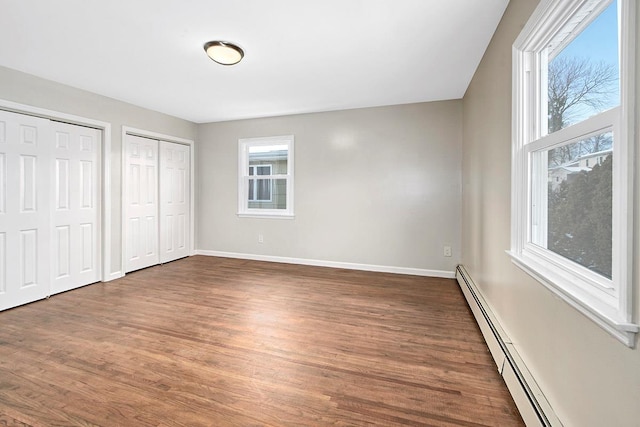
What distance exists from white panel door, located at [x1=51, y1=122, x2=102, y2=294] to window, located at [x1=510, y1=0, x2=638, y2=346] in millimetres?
4540

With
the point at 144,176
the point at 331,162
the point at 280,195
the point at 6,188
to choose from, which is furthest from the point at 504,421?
the point at 144,176

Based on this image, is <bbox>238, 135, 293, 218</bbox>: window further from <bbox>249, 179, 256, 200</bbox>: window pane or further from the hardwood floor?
the hardwood floor

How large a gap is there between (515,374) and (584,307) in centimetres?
80

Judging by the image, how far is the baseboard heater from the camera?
1370 millimetres

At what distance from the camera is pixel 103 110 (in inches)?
156

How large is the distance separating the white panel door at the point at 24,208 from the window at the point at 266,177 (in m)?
2.62

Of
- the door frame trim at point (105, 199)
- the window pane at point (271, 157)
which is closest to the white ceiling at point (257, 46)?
the door frame trim at point (105, 199)

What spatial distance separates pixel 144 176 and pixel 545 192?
4.93 metres

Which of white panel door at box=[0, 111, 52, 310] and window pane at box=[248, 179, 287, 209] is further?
window pane at box=[248, 179, 287, 209]

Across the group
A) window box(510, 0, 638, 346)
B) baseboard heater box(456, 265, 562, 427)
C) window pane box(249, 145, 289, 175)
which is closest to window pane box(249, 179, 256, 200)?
window pane box(249, 145, 289, 175)

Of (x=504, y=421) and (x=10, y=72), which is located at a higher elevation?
(x=10, y=72)

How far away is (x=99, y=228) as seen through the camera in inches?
159

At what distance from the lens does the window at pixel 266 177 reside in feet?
16.6

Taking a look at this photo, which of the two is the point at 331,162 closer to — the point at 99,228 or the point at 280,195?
the point at 280,195
